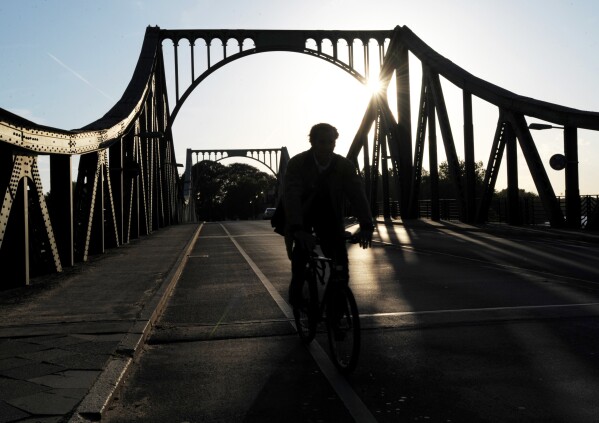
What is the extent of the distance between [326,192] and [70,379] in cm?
213

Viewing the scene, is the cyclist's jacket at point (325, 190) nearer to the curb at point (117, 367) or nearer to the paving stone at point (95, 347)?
the curb at point (117, 367)

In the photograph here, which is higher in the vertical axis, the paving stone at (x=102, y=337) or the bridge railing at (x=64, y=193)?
the bridge railing at (x=64, y=193)

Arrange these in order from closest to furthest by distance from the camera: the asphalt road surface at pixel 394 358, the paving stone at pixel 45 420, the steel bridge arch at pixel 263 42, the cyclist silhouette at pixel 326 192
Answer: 1. the paving stone at pixel 45 420
2. the asphalt road surface at pixel 394 358
3. the cyclist silhouette at pixel 326 192
4. the steel bridge arch at pixel 263 42

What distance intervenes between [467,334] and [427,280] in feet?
13.6

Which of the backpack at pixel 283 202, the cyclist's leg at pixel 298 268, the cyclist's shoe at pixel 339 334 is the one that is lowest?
the cyclist's shoe at pixel 339 334

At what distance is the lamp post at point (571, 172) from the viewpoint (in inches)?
794

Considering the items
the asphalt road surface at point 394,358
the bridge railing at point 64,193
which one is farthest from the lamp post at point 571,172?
the bridge railing at point 64,193

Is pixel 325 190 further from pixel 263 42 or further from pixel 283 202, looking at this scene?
pixel 263 42

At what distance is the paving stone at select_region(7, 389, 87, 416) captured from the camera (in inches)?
154

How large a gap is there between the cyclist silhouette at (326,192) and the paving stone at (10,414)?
2078 mm

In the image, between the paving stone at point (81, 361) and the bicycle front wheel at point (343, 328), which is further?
the paving stone at point (81, 361)

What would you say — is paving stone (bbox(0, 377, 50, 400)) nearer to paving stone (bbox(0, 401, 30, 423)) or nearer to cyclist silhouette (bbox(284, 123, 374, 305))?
paving stone (bbox(0, 401, 30, 423))

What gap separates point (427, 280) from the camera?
10.1 m

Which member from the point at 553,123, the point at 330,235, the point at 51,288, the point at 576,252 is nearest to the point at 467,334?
the point at 330,235
